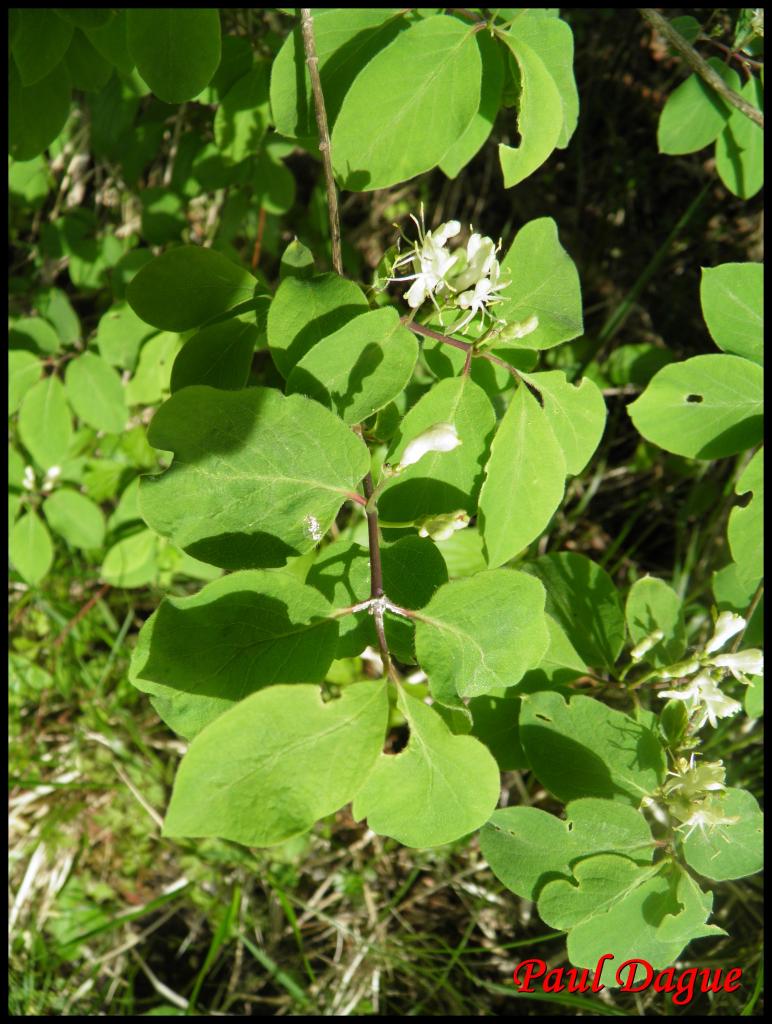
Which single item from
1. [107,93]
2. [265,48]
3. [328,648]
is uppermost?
[265,48]

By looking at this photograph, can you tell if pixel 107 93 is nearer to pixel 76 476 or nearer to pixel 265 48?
pixel 265 48

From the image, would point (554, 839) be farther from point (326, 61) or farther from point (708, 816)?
point (326, 61)

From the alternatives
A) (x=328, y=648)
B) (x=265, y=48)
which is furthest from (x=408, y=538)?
(x=265, y=48)

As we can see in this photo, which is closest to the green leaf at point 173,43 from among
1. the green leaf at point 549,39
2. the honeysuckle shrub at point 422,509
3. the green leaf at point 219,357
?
the honeysuckle shrub at point 422,509

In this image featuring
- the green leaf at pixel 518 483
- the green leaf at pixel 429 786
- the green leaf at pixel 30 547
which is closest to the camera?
the green leaf at pixel 429 786

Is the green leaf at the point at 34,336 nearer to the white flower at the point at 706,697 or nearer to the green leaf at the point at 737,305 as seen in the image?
the green leaf at the point at 737,305

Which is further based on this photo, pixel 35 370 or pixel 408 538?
pixel 35 370

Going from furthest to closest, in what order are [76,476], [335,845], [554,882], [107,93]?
[335,845] < [76,476] < [107,93] < [554,882]
